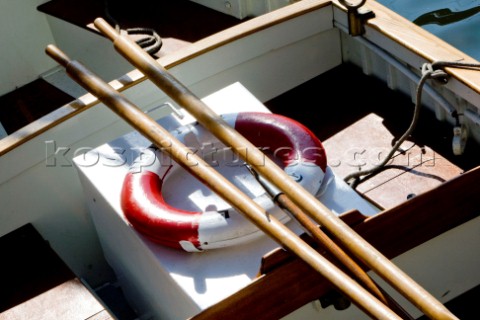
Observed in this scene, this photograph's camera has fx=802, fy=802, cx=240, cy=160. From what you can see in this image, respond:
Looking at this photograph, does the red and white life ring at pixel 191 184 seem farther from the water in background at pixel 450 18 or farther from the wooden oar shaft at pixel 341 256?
the water in background at pixel 450 18

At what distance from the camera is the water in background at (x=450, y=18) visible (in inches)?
213

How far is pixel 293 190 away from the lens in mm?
2143

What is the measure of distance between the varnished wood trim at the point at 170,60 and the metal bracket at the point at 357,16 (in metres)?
0.14

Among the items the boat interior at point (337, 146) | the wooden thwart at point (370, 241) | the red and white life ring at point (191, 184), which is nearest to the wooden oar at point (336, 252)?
the wooden thwart at point (370, 241)

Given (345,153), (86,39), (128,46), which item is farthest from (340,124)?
(86,39)

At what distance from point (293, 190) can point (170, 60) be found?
→ 49.4 inches

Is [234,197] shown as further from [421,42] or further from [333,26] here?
[333,26]

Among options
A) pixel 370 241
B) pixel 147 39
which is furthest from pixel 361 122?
pixel 147 39

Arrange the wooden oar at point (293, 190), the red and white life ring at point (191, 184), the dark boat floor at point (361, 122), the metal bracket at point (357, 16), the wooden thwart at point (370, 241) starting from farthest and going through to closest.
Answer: the metal bracket at point (357, 16)
the dark boat floor at point (361, 122)
the red and white life ring at point (191, 184)
the wooden thwart at point (370, 241)
the wooden oar at point (293, 190)

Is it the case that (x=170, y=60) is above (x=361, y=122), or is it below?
above

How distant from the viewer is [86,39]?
429 centimetres

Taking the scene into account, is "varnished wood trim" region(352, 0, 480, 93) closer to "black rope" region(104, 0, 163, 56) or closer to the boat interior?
the boat interior

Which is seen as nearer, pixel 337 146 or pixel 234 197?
pixel 234 197

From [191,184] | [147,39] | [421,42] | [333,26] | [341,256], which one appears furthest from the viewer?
[147,39]
